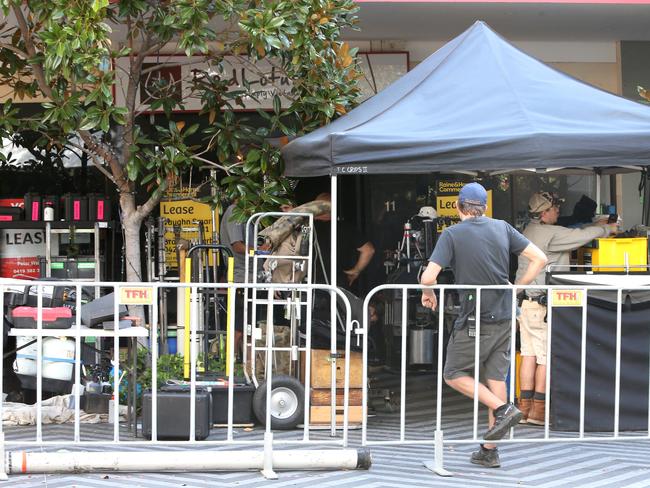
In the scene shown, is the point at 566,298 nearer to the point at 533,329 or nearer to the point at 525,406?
the point at 533,329

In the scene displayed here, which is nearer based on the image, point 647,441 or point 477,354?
point 477,354

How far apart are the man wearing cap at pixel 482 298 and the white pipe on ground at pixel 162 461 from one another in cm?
101

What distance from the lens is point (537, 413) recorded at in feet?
29.2

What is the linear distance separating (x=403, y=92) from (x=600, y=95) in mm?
1712

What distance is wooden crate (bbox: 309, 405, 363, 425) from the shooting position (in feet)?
28.7

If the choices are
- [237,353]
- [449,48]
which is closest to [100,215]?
[237,353]

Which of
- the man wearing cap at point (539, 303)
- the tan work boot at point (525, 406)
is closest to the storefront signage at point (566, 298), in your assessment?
the man wearing cap at point (539, 303)

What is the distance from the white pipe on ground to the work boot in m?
2.40

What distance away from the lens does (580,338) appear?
8312mm

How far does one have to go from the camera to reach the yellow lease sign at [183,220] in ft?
41.1

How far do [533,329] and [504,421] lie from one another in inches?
84.1

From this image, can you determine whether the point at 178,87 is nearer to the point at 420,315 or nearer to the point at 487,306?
the point at 420,315

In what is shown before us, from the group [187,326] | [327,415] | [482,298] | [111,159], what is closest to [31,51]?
[111,159]

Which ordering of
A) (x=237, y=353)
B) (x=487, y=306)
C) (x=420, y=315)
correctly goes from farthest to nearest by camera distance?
(x=420, y=315), (x=237, y=353), (x=487, y=306)
